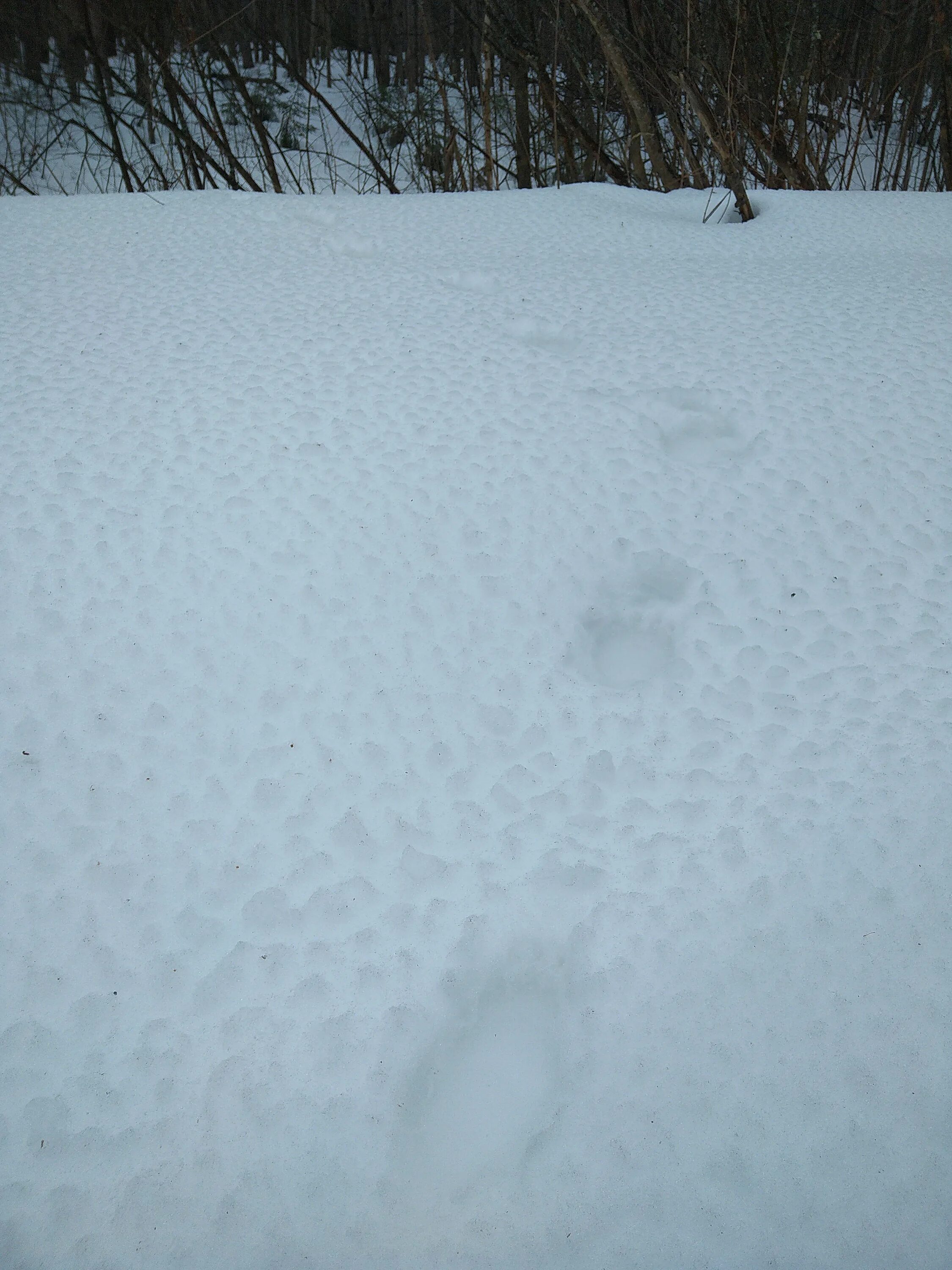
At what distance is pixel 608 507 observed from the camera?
79 cm

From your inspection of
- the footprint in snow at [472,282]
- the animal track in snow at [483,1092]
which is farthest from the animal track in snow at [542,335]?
the animal track in snow at [483,1092]

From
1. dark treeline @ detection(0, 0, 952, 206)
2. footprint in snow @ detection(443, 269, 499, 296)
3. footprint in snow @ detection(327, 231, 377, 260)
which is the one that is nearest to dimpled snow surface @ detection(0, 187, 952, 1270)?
footprint in snow @ detection(443, 269, 499, 296)

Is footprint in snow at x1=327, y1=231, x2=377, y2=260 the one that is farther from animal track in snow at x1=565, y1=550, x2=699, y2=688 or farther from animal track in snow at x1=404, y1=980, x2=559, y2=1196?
animal track in snow at x1=404, y1=980, x2=559, y2=1196

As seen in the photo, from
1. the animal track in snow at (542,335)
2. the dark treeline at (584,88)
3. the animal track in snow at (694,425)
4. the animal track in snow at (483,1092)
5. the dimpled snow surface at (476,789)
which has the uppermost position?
the dark treeline at (584,88)

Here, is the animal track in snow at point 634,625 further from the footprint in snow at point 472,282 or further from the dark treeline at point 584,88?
the dark treeline at point 584,88

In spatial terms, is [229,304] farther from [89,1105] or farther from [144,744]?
[89,1105]

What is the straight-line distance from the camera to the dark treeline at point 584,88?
6.33 ft

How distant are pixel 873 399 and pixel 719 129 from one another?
1202 millimetres

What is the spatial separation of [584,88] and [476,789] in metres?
2.29

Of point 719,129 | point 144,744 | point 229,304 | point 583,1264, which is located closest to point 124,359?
point 229,304

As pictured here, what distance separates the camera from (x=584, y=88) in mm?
2229

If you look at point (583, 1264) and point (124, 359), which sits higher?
point (124, 359)

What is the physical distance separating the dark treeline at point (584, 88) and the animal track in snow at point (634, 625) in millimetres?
1164

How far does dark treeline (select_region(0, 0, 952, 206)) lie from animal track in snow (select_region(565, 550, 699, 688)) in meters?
1.16
